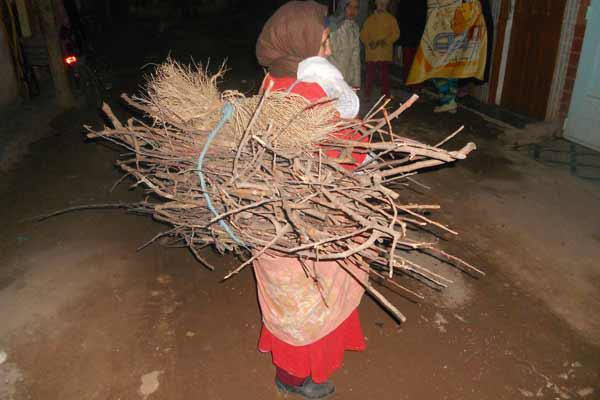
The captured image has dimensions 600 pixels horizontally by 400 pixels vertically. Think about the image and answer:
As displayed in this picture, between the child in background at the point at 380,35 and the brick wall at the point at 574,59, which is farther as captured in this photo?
the child in background at the point at 380,35

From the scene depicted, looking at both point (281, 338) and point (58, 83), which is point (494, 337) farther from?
point (58, 83)

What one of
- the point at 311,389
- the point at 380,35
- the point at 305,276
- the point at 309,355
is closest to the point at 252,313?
the point at 311,389

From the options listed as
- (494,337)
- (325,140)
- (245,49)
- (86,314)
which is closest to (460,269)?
(494,337)

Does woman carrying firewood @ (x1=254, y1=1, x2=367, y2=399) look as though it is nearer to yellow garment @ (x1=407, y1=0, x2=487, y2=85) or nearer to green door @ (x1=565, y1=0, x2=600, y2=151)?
green door @ (x1=565, y1=0, x2=600, y2=151)

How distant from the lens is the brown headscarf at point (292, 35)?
6.32 feet

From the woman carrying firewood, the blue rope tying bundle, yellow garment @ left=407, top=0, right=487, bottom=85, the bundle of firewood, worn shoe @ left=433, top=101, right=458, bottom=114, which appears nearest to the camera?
the bundle of firewood

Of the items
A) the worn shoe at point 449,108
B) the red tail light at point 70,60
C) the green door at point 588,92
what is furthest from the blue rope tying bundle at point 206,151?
the red tail light at point 70,60

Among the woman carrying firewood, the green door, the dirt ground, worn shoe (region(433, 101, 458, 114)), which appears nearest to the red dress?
the woman carrying firewood

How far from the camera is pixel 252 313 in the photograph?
2832 mm

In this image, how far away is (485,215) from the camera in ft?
12.6

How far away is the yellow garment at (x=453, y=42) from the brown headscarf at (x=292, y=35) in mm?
4828

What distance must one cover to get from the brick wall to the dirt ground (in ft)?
4.58

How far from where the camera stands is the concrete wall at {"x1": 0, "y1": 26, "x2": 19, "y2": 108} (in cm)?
670

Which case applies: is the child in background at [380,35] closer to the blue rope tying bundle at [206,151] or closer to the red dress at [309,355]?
the red dress at [309,355]
